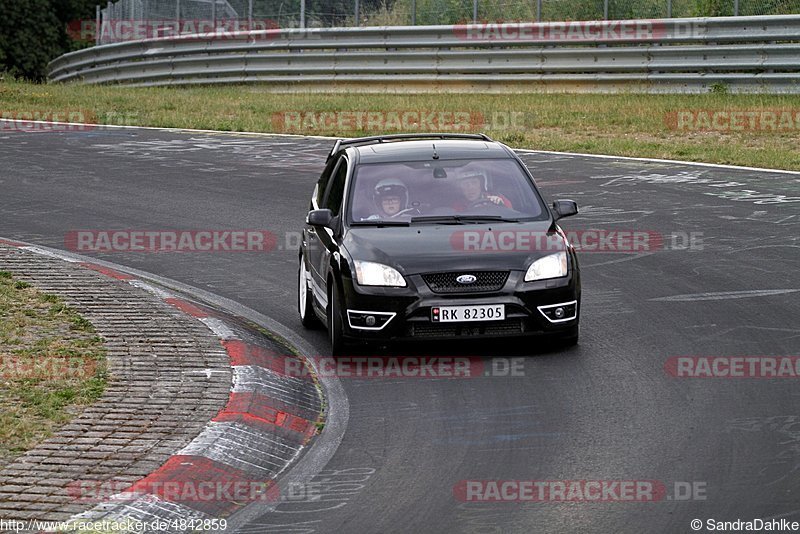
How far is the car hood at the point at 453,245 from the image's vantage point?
10.2 meters

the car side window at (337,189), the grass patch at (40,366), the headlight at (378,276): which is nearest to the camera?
the grass patch at (40,366)

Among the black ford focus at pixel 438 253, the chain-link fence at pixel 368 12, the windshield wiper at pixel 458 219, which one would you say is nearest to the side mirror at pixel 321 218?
the black ford focus at pixel 438 253

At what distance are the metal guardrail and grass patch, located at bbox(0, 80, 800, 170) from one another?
47 centimetres

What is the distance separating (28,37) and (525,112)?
94.7 feet

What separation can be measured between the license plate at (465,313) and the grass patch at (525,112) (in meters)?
11.6

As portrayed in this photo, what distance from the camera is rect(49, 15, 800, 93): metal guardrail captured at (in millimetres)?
26359

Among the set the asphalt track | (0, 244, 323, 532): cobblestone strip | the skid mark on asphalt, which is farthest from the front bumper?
the skid mark on asphalt

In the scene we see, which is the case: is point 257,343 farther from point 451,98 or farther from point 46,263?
point 451,98
